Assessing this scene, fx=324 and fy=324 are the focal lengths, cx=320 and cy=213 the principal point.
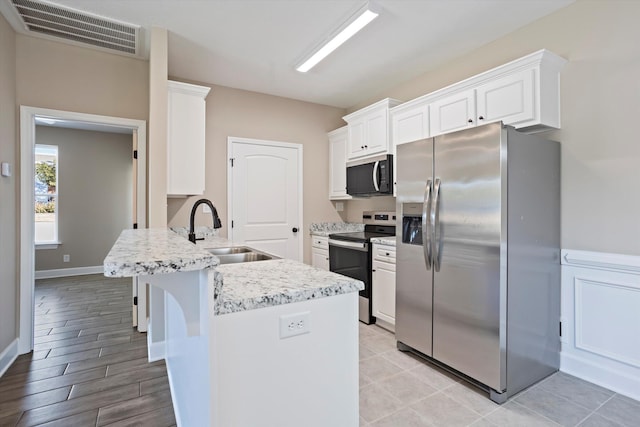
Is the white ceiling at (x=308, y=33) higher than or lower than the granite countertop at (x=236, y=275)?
higher

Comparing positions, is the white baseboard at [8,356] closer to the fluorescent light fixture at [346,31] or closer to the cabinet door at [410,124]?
the fluorescent light fixture at [346,31]

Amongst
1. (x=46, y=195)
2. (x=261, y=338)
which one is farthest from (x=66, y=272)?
(x=261, y=338)

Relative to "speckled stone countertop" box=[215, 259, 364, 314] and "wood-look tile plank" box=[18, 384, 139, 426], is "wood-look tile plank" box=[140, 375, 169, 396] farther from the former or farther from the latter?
"speckled stone countertop" box=[215, 259, 364, 314]

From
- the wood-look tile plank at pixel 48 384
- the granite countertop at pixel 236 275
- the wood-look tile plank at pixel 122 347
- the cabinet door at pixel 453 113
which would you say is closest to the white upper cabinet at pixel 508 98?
the cabinet door at pixel 453 113

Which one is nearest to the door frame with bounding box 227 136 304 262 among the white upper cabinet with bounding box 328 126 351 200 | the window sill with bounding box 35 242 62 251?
the white upper cabinet with bounding box 328 126 351 200

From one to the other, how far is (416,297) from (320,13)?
237cm

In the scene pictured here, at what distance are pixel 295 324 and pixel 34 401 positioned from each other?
87.2 inches

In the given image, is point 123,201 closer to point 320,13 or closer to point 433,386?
point 320,13

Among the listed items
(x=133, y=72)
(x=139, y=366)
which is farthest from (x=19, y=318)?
(x=133, y=72)

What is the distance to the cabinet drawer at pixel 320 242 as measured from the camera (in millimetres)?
4211

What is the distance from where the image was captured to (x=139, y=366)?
257cm

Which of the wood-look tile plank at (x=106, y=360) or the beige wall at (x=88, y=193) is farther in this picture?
the beige wall at (x=88, y=193)

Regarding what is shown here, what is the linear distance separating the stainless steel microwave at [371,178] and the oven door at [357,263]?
66cm

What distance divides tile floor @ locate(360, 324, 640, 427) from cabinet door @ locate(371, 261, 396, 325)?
70cm
